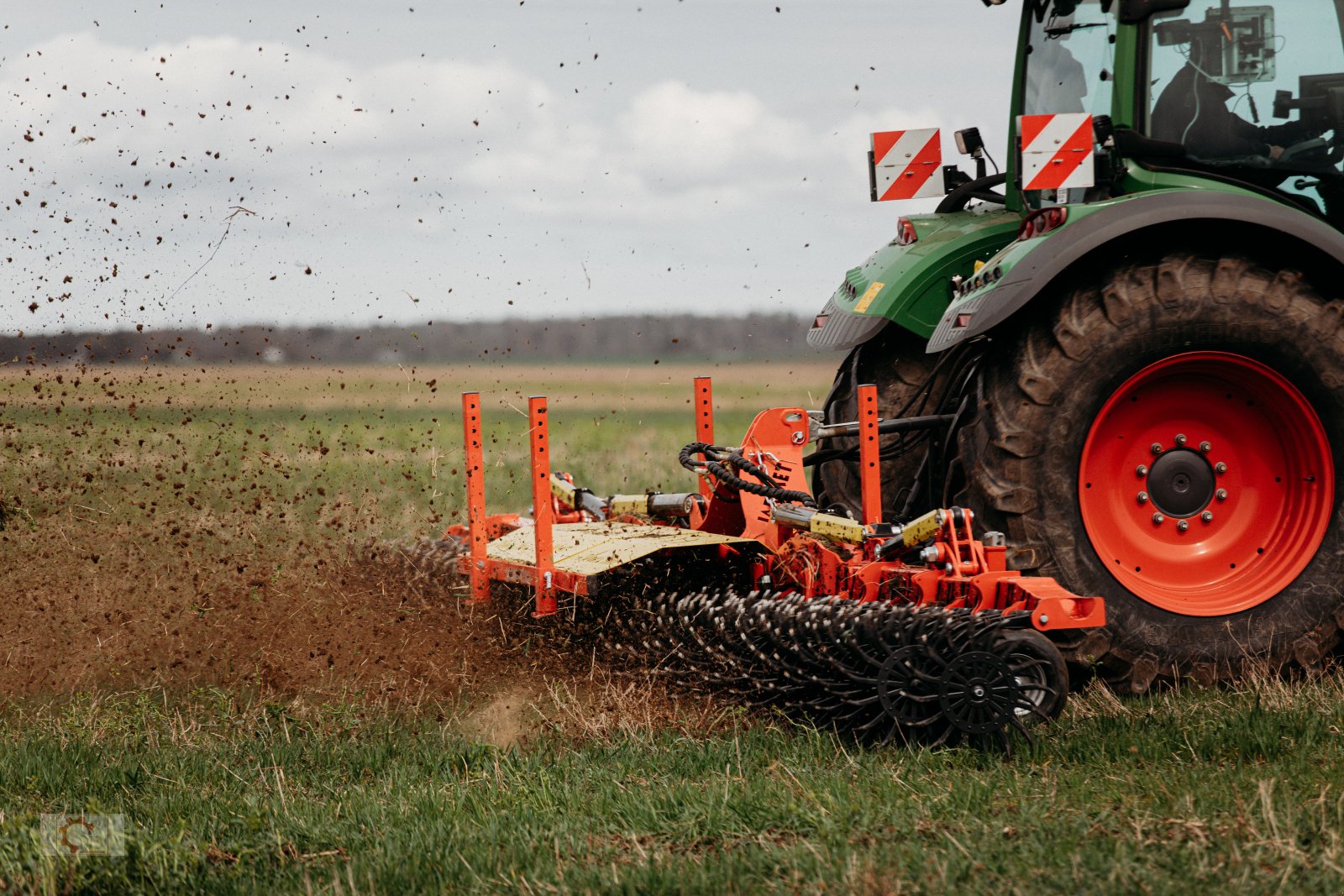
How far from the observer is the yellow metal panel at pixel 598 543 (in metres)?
4.82

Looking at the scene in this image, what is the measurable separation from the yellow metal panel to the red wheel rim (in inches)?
55.8

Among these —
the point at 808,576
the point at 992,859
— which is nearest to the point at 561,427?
the point at 808,576

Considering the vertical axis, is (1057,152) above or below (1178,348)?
above

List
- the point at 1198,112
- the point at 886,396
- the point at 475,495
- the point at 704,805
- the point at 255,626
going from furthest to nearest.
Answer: the point at 886,396 < the point at 255,626 < the point at 475,495 < the point at 1198,112 < the point at 704,805

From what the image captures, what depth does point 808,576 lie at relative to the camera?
479 cm

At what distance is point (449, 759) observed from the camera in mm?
4188

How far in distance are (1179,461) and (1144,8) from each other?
1648 mm

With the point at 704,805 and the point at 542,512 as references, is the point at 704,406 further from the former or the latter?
the point at 704,805

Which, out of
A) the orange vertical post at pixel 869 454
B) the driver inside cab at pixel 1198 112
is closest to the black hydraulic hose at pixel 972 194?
the driver inside cab at pixel 1198 112

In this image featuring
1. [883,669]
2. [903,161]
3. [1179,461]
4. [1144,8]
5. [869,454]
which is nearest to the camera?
[883,669]

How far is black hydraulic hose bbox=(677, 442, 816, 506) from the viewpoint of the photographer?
16.9ft

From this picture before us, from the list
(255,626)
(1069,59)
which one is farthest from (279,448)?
(1069,59)

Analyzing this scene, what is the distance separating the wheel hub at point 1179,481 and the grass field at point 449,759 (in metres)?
0.69

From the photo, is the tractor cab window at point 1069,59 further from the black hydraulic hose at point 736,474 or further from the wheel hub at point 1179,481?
the black hydraulic hose at point 736,474
